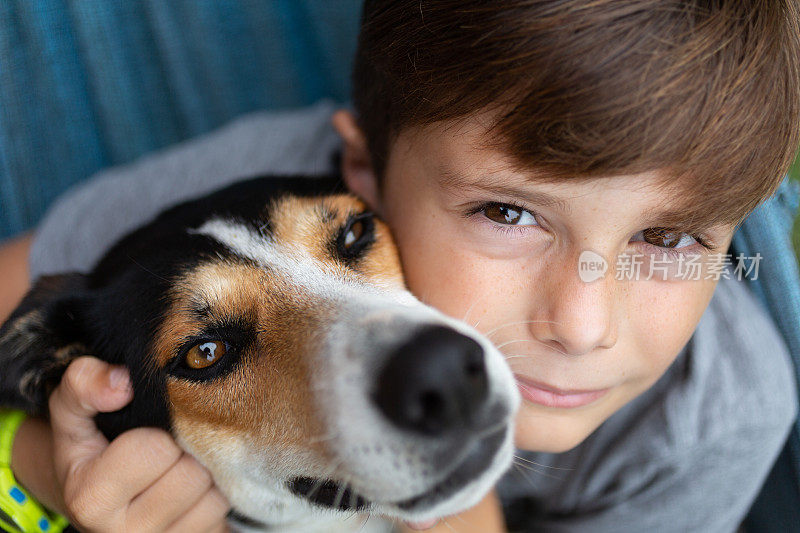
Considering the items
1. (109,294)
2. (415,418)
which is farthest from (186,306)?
(415,418)

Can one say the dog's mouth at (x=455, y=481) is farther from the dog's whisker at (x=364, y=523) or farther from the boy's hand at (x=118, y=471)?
the boy's hand at (x=118, y=471)

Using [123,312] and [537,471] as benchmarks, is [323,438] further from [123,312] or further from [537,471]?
[537,471]

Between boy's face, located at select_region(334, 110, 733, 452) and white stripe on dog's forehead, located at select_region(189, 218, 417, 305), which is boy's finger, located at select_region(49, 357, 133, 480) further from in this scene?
boy's face, located at select_region(334, 110, 733, 452)

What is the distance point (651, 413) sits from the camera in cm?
194

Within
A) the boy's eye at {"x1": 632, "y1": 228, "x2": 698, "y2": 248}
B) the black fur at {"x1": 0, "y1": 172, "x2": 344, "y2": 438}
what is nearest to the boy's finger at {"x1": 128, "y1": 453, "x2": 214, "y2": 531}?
the black fur at {"x1": 0, "y1": 172, "x2": 344, "y2": 438}

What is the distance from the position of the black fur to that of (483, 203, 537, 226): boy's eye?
496mm

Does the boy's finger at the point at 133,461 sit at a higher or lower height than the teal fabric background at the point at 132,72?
lower

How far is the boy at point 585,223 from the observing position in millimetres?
1184

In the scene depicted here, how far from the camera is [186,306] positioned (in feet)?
4.51

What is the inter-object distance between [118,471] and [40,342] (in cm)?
38

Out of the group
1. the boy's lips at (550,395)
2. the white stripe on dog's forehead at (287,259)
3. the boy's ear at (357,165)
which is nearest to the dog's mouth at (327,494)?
the white stripe on dog's forehead at (287,259)

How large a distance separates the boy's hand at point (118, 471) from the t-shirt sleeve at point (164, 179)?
0.83 meters

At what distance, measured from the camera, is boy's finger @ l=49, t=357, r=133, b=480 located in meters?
1.42

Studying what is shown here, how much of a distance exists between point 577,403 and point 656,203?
1.85ft
